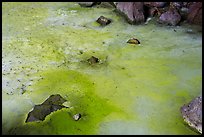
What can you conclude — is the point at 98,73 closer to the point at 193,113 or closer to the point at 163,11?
the point at 193,113

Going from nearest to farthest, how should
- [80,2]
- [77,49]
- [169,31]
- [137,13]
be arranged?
[77,49], [169,31], [137,13], [80,2]

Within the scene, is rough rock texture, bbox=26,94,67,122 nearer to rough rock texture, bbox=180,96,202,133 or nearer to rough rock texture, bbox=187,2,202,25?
rough rock texture, bbox=180,96,202,133

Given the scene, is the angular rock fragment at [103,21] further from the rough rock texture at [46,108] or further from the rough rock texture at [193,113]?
the rough rock texture at [193,113]

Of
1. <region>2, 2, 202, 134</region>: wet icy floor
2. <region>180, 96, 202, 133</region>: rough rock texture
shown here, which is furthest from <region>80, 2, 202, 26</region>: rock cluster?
<region>180, 96, 202, 133</region>: rough rock texture

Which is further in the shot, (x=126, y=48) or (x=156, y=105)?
(x=126, y=48)

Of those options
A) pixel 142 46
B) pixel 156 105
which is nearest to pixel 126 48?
pixel 142 46

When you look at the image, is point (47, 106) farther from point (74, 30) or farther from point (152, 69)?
point (74, 30)

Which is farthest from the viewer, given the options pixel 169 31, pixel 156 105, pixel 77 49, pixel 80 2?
pixel 80 2

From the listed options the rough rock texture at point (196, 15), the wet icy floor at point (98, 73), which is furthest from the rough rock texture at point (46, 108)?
the rough rock texture at point (196, 15)
